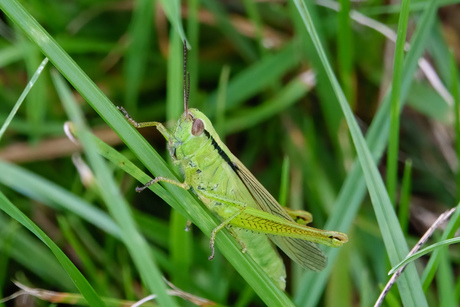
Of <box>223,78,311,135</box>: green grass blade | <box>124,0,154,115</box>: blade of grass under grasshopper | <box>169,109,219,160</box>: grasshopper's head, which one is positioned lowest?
<box>169,109,219,160</box>: grasshopper's head

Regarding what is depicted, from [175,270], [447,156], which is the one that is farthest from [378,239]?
[175,270]

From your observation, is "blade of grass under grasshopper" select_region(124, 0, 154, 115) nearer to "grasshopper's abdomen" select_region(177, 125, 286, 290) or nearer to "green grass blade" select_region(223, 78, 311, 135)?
"green grass blade" select_region(223, 78, 311, 135)

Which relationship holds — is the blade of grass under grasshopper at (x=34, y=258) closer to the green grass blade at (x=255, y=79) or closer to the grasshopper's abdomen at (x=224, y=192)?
the grasshopper's abdomen at (x=224, y=192)

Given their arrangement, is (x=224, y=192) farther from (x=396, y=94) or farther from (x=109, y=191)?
(x=109, y=191)

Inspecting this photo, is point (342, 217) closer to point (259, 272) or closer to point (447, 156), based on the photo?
point (259, 272)

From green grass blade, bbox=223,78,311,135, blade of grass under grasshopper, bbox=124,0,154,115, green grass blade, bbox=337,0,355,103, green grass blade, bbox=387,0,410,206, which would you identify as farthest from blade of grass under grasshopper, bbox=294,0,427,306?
blade of grass under grasshopper, bbox=124,0,154,115

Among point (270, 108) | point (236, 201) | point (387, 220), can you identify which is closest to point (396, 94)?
point (387, 220)
